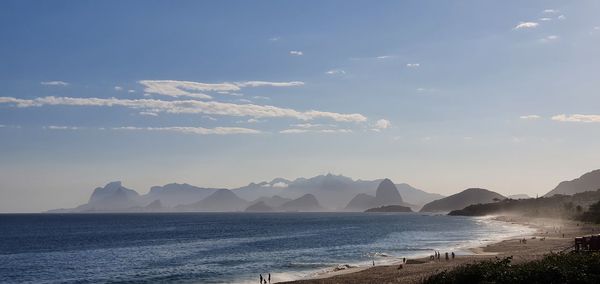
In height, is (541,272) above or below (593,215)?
above

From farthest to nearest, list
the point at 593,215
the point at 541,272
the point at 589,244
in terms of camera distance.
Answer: the point at 593,215
the point at 589,244
the point at 541,272

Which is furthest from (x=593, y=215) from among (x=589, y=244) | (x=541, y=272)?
(x=541, y=272)

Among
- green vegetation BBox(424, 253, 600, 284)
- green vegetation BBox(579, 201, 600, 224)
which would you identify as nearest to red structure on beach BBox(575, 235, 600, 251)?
green vegetation BBox(424, 253, 600, 284)

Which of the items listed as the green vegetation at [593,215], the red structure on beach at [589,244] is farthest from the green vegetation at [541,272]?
the green vegetation at [593,215]

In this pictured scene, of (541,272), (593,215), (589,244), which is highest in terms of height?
(541,272)

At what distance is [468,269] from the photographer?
34.4 m

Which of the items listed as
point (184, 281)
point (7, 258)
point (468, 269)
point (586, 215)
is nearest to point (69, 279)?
point (184, 281)

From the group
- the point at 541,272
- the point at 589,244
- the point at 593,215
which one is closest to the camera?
the point at 541,272

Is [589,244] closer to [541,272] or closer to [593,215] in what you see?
[541,272]

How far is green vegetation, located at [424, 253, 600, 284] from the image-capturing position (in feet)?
99.9

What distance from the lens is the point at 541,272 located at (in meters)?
31.3

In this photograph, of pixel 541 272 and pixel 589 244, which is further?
pixel 589 244

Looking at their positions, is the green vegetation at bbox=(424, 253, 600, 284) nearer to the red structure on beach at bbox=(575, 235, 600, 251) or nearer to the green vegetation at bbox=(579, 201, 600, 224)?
the red structure on beach at bbox=(575, 235, 600, 251)

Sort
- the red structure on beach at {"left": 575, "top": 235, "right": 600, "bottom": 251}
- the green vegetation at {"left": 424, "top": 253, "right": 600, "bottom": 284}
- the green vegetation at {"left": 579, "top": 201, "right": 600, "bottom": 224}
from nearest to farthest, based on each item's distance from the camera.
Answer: the green vegetation at {"left": 424, "top": 253, "right": 600, "bottom": 284}
the red structure on beach at {"left": 575, "top": 235, "right": 600, "bottom": 251}
the green vegetation at {"left": 579, "top": 201, "right": 600, "bottom": 224}
